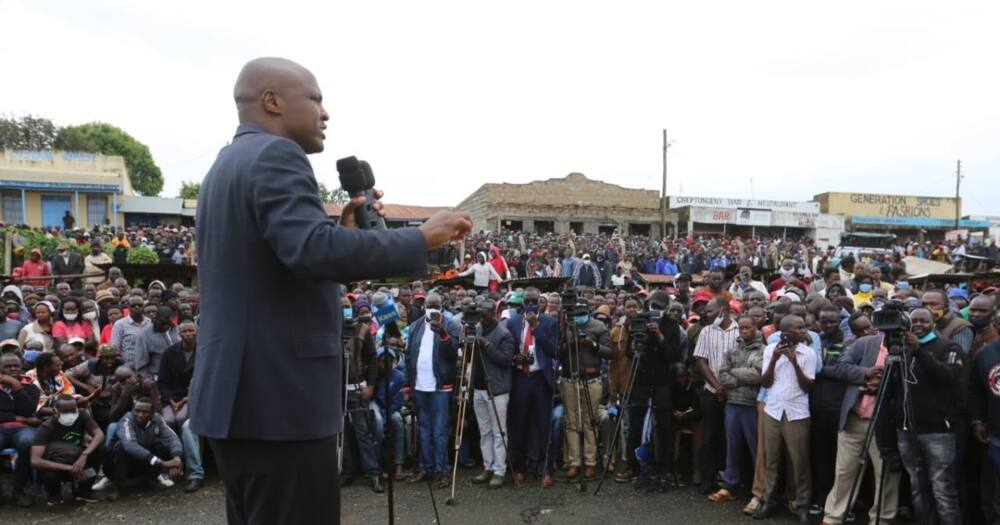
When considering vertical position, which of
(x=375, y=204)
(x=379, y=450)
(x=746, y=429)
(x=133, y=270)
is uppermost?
(x=375, y=204)

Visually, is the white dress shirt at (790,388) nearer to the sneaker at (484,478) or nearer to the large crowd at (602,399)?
the large crowd at (602,399)

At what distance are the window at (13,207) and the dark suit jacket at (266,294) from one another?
35.5 meters

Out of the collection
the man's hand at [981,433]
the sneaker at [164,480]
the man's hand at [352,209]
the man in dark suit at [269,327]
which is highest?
the man's hand at [352,209]

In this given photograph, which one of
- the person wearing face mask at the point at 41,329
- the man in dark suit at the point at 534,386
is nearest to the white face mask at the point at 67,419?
the person wearing face mask at the point at 41,329

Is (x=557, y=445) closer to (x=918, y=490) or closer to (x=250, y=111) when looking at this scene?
(x=918, y=490)

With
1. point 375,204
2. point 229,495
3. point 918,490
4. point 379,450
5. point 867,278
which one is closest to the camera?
point 229,495

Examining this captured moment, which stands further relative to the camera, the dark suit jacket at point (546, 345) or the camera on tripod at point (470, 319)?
the dark suit jacket at point (546, 345)

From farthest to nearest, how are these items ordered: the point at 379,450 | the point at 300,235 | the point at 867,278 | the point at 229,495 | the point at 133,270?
1. the point at 133,270
2. the point at 867,278
3. the point at 379,450
4. the point at 229,495
5. the point at 300,235

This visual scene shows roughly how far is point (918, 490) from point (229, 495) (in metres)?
4.81

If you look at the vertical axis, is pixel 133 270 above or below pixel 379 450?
above

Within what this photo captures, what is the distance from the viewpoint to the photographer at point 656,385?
6.68m

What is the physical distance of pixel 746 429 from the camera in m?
6.21

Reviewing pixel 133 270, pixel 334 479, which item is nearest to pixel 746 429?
pixel 334 479

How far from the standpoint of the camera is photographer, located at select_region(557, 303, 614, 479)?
702 cm
